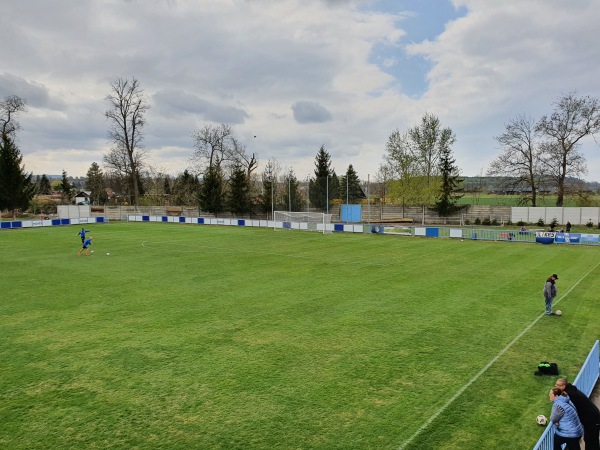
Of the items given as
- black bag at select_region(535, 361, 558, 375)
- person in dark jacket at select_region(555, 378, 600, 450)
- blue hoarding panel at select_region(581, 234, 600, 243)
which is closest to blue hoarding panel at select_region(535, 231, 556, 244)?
blue hoarding panel at select_region(581, 234, 600, 243)

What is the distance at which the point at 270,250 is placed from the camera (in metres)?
33.9

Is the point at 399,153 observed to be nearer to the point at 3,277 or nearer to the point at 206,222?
the point at 206,222

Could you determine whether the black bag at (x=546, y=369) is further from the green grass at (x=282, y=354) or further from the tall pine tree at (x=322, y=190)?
the tall pine tree at (x=322, y=190)

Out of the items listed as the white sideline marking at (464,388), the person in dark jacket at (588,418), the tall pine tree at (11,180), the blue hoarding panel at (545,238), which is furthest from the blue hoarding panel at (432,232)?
the tall pine tree at (11,180)

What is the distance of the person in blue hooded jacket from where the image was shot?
272 inches

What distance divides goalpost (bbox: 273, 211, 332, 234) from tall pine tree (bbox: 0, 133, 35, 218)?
41.9 m

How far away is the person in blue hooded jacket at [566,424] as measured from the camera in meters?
6.91

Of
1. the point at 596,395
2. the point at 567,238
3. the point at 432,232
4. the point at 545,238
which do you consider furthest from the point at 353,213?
the point at 596,395

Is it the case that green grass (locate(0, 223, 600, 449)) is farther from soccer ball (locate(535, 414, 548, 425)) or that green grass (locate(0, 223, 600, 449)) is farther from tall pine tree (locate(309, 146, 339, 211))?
tall pine tree (locate(309, 146, 339, 211))

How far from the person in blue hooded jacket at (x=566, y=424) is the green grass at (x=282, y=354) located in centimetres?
109

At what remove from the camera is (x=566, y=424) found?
6.95m

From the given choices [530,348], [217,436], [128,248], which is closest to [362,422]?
[217,436]

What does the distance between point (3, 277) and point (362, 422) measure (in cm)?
2278

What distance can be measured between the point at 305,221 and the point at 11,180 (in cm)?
4665
